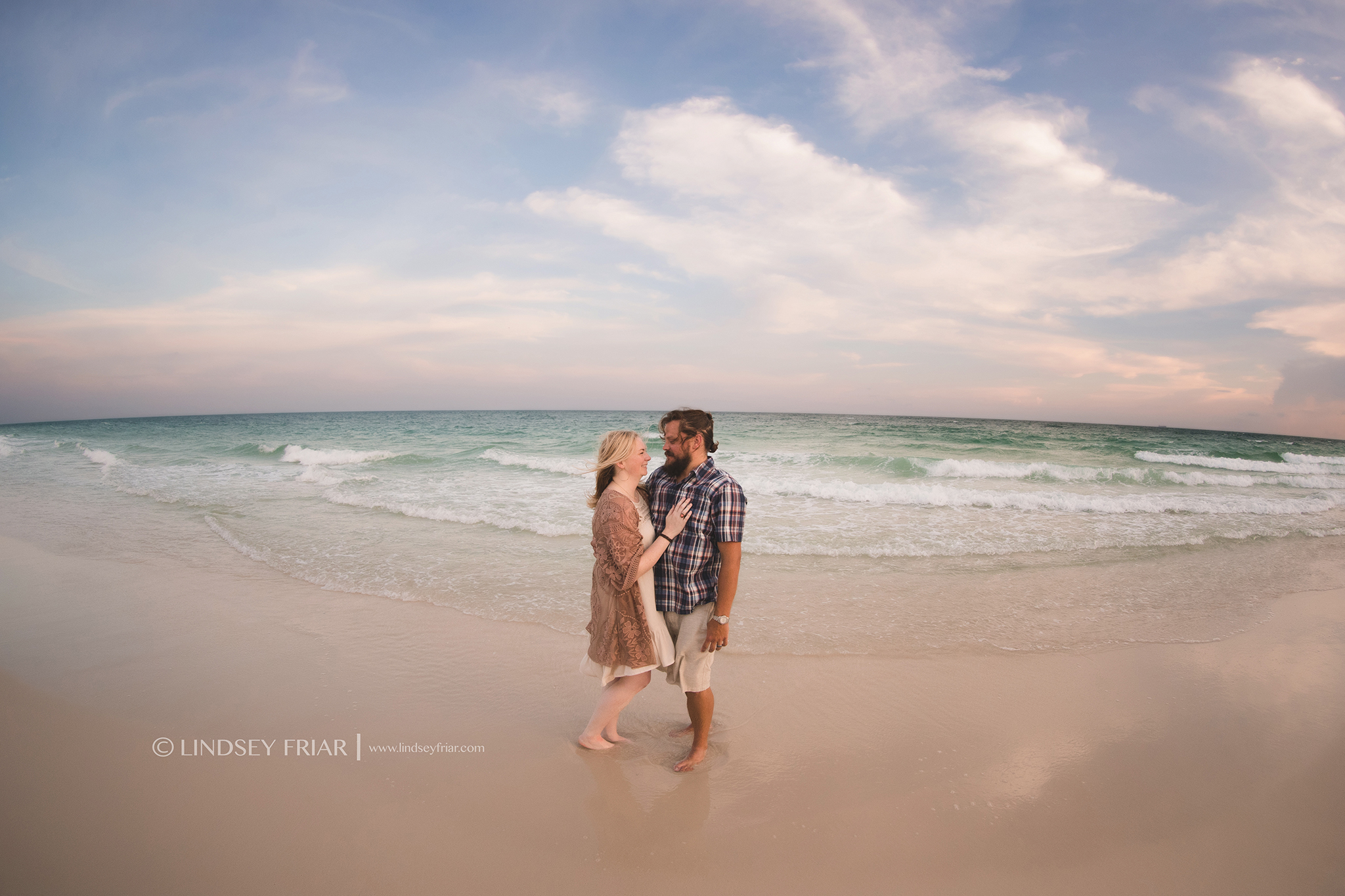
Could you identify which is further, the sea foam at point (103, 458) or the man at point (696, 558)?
the sea foam at point (103, 458)

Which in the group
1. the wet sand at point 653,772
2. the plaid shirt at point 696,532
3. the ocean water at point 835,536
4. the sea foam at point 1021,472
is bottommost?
the wet sand at point 653,772

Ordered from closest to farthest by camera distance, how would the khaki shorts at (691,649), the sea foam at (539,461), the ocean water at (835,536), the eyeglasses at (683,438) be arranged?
the eyeglasses at (683,438)
the khaki shorts at (691,649)
the ocean water at (835,536)
the sea foam at (539,461)

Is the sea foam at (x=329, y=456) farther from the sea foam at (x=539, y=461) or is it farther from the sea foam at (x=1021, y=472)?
the sea foam at (x=1021, y=472)

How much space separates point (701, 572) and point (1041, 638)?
4198 millimetres

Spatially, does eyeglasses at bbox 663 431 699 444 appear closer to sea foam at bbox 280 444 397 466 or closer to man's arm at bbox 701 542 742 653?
man's arm at bbox 701 542 742 653

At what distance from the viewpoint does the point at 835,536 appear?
9.48 metres

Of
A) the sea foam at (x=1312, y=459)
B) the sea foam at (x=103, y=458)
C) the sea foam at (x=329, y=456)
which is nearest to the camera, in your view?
the sea foam at (x=103, y=458)

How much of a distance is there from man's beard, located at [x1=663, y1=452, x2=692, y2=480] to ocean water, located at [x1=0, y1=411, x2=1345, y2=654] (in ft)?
1.59

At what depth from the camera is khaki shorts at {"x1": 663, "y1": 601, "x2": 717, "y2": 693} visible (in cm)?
336

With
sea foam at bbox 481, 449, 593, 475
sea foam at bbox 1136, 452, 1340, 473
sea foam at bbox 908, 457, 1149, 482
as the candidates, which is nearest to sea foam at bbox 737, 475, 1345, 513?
sea foam at bbox 908, 457, 1149, 482

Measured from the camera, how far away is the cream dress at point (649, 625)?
3258 mm

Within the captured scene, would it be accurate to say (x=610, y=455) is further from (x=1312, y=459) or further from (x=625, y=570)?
(x=1312, y=459)

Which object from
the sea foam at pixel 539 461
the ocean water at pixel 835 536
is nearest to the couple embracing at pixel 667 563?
the ocean water at pixel 835 536

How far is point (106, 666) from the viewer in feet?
15.0
